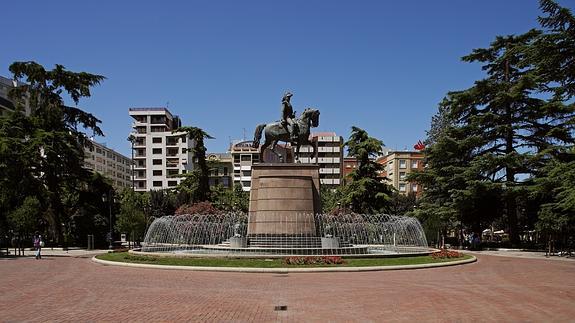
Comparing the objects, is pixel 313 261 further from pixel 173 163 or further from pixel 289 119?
pixel 173 163

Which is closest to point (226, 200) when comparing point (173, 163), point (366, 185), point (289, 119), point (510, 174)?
point (366, 185)

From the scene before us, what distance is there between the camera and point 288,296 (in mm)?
13984

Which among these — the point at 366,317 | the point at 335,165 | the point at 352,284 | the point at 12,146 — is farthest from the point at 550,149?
the point at 335,165

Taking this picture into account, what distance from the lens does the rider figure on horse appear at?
30172 millimetres

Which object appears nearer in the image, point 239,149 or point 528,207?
point 528,207

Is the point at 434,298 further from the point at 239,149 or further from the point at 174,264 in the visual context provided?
the point at 239,149

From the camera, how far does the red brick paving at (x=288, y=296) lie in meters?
11.4

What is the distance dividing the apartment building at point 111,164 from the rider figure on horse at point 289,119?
94865 mm

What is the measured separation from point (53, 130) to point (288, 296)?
133 feet

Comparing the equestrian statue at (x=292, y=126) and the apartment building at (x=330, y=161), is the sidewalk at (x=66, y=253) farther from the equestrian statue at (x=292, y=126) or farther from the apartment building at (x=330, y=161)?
the apartment building at (x=330, y=161)

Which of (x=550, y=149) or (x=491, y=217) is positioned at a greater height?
(x=550, y=149)

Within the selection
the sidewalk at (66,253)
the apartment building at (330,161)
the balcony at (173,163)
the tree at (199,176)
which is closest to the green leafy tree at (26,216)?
the sidewalk at (66,253)

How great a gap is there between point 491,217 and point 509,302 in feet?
120

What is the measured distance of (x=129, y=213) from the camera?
4988 centimetres
